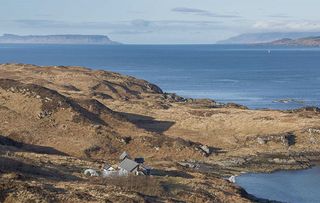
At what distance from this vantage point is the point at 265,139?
84750 mm

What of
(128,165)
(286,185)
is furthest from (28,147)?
(286,185)

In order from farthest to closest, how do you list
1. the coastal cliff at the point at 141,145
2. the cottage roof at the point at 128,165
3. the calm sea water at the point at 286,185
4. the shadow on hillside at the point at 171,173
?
1. the calm sea water at the point at 286,185
2. the shadow on hillside at the point at 171,173
3. the cottage roof at the point at 128,165
4. the coastal cliff at the point at 141,145

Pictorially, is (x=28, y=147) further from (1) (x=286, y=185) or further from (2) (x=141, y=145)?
(1) (x=286, y=185)

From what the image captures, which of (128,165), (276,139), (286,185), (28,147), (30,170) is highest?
(30,170)

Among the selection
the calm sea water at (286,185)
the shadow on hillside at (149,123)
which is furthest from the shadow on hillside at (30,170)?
the shadow on hillside at (149,123)

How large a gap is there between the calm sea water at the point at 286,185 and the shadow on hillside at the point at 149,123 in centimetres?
2539

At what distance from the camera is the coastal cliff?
44.4 metres

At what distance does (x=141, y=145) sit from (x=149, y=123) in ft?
60.5

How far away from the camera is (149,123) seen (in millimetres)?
95188

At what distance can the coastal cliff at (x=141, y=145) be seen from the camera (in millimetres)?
44406

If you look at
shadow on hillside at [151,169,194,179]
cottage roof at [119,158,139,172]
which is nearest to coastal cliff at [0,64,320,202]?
shadow on hillside at [151,169,194,179]

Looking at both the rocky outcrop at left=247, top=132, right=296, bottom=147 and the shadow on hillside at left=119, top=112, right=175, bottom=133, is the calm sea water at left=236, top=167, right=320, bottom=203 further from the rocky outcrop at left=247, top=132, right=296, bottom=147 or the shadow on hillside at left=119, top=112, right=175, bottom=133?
the shadow on hillside at left=119, top=112, right=175, bottom=133

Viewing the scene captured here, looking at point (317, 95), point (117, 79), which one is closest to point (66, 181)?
point (117, 79)

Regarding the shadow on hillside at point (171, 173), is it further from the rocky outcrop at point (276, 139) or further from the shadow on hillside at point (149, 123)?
the shadow on hillside at point (149, 123)
